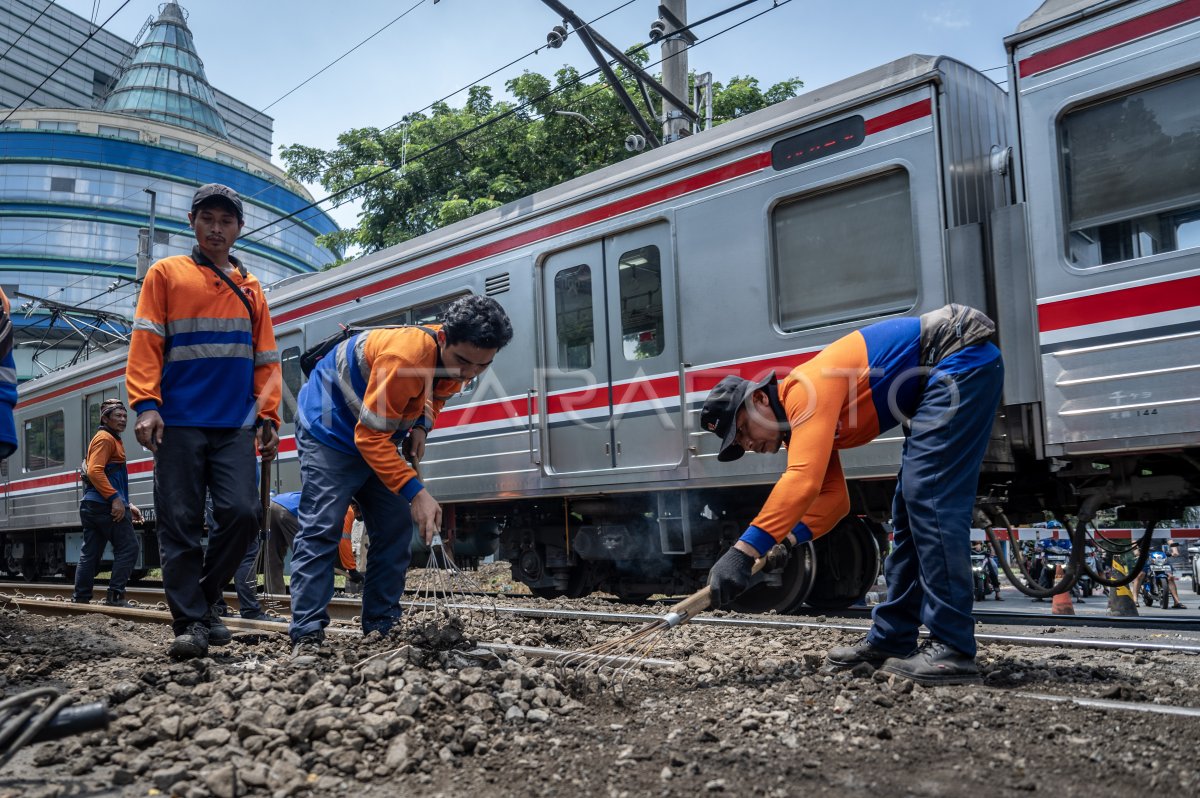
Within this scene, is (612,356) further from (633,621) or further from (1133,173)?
(1133,173)

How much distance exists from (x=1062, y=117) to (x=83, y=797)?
518 centimetres

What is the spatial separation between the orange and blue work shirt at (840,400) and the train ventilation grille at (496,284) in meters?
4.31

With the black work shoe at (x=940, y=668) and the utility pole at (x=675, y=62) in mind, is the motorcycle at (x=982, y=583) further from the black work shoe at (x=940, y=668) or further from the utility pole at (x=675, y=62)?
the black work shoe at (x=940, y=668)

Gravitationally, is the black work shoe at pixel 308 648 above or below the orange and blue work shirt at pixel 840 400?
below

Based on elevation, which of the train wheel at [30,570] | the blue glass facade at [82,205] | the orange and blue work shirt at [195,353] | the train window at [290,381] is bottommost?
the train wheel at [30,570]

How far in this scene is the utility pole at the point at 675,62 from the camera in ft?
35.3

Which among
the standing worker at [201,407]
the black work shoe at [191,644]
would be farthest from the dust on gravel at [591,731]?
the standing worker at [201,407]

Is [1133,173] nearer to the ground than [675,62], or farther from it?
nearer to the ground

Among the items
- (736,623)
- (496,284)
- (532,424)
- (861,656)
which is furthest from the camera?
(496,284)

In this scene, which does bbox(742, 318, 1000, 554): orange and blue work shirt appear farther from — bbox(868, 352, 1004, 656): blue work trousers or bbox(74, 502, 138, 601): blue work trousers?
bbox(74, 502, 138, 601): blue work trousers

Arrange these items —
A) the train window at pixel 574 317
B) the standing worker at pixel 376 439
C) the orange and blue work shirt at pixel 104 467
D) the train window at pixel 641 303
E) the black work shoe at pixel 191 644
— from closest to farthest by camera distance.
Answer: the standing worker at pixel 376 439
the black work shoe at pixel 191 644
the train window at pixel 641 303
the train window at pixel 574 317
the orange and blue work shirt at pixel 104 467

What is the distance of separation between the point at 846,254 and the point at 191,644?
409cm

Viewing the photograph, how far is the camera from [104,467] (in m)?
7.68

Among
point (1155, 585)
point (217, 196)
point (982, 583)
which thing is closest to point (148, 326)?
point (217, 196)
